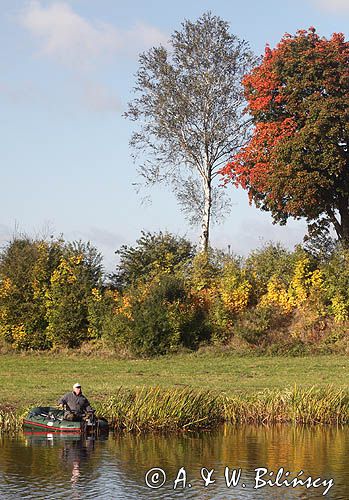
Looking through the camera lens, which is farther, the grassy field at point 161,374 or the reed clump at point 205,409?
the grassy field at point 161,374

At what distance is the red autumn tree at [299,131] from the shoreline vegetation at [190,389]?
8.35 m

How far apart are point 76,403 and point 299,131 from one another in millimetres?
22863

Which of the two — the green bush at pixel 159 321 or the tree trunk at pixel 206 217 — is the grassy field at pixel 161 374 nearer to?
the green bush at pixel 159 321

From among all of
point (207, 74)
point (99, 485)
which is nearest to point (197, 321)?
point (207, 74)

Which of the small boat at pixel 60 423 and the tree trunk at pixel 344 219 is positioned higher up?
the tree trunk at pixel 344 219

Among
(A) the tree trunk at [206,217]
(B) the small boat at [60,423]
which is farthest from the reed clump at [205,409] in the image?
(A) the tree trunk at [206,217]

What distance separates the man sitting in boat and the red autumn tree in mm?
21298

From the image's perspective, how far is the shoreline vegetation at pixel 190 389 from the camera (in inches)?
1110

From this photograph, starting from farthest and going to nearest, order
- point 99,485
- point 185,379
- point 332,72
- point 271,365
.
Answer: point 332,72
point 271,365
point 185,379
point 99,485

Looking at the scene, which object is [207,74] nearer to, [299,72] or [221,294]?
[299,72]

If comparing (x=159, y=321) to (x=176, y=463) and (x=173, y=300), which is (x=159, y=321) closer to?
(x=173, y=300)

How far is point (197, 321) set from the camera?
4797cm

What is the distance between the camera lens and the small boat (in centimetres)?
2689

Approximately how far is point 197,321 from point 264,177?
7923 millimetres
